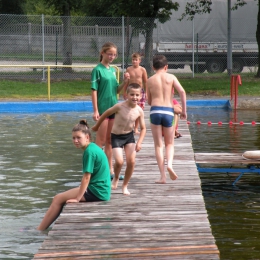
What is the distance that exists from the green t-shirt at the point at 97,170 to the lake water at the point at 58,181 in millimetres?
825

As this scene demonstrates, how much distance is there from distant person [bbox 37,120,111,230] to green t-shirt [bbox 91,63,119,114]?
6.12ft

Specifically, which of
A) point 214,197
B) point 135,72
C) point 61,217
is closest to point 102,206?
point 61,217

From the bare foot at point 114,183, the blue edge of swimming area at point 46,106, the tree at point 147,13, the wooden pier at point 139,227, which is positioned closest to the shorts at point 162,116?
the wooden pier at point 139,227

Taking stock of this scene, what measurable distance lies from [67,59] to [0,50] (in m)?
2.66

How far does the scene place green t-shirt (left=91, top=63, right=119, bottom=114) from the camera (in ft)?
33.3

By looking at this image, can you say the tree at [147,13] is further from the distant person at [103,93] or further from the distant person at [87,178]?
the distant person at [87,178]

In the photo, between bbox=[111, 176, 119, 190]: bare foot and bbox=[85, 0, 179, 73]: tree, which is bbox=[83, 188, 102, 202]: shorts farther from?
bbox=[85, 0, 179, 73]: tree

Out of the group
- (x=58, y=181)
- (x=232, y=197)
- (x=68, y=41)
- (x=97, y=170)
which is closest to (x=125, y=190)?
(x=97, y=170)

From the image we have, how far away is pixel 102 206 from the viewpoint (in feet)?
27.9

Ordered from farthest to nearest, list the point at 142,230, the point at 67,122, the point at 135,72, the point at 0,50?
the point at 0,50 < the point at 67,122 < the point at 135,72 < the point at 142,230

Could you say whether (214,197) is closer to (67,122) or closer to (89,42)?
(67,122)

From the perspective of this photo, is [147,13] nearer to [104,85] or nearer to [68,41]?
[68,41]

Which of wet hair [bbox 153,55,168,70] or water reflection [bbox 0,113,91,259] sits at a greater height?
wet hair [bbox 153,55,168,70]

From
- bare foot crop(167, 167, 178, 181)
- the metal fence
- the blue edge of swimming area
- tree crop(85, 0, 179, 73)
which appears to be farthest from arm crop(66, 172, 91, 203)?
tree crop(85, 0, 179, 73)
